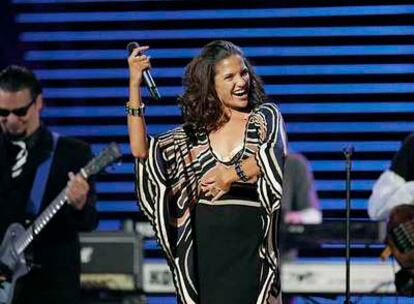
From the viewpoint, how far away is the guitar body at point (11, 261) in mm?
5672

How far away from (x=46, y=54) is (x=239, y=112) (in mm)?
3614

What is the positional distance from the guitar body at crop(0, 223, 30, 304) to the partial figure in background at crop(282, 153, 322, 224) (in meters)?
1.45

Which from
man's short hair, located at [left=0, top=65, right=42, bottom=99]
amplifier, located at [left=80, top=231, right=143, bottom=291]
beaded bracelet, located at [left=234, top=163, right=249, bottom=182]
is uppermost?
man's short hair, located at [left=0, top=65, right=42, bottom=99]

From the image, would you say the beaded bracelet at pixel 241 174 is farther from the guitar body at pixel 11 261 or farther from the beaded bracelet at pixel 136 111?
the guitar body at pixel 11 261

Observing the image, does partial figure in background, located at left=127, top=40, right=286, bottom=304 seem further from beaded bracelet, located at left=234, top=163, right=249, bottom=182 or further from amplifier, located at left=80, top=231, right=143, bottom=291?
amplifier, located at left=80, top=231, right=143, bottom=291

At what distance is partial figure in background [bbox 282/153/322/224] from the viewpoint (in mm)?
6176

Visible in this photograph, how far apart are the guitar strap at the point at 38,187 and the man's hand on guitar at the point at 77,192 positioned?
0.68 feet

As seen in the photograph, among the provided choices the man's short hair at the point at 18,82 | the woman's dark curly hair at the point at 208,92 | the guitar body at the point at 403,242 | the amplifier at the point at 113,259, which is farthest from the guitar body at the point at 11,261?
the guitar body at the point at 403,242

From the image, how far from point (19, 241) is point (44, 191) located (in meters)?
0.29

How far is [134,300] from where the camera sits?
21.8 ft

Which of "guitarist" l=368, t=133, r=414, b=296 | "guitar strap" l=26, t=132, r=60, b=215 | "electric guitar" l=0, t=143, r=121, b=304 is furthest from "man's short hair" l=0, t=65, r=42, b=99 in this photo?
"guitarist" l=368, t=133, r=414, b=296

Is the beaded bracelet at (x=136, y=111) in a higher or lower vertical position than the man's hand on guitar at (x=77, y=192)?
higher

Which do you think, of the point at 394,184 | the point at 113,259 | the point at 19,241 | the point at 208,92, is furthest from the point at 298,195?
the point at 208,92

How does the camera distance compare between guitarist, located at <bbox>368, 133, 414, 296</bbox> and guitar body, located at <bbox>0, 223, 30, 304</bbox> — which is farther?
guitar body, located at <bbox>0, 223, 30, 304</bbox>
